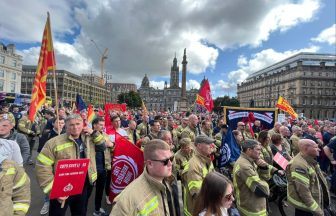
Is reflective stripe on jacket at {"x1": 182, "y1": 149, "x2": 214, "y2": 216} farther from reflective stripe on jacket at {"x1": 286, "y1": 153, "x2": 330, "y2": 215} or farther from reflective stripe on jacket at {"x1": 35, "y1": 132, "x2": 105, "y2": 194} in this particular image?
reflective stripe on jacket at {"x1": 35, "y1": 132, "x2": 105, "y2": 194}

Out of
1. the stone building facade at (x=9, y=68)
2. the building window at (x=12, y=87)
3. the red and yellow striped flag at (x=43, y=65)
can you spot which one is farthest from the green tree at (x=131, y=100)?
the red and yellow striped flag at (x=43, y=65)

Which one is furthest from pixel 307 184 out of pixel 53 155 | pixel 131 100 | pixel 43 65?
pixel 131 100

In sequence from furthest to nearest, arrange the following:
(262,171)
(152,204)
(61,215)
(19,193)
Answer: (262,171)
(61,215)
(19,193)
(152,204)

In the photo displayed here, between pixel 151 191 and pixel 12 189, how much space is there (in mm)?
1487

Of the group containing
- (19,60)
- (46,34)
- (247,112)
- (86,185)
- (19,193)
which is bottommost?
(86,185)

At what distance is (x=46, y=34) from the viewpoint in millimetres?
4930

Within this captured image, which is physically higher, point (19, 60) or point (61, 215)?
point (19, 60)

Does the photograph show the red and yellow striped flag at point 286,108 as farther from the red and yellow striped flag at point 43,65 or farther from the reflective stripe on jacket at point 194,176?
the red and yellow striped flag at point 43,65

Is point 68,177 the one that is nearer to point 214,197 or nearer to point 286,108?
point 214,197

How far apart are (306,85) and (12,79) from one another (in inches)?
3728

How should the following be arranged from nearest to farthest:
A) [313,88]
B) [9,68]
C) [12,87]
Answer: [9,68]
[12,87]
[313,88]

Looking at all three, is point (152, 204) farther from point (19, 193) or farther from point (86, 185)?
point (86, 185)

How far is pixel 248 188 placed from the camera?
3.72 metres

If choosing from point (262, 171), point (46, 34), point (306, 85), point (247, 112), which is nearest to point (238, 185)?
point (262, 171)
